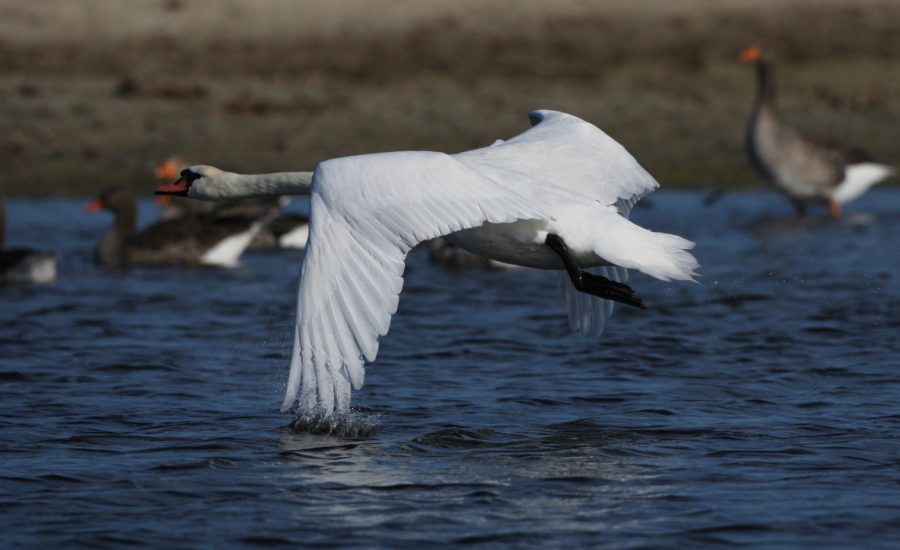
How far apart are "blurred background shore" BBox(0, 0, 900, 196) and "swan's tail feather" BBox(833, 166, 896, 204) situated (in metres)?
1.82

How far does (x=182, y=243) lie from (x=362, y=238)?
7809 millimetres

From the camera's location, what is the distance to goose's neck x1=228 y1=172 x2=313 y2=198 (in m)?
7.32

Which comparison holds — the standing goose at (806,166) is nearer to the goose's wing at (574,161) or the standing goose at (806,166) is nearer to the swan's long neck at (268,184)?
the goose's wing at (574,161)

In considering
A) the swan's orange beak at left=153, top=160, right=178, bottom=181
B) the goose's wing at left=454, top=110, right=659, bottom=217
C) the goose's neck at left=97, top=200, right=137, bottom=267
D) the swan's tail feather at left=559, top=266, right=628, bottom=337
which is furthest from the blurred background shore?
the goose's wing at left=454, top=110, right=659, bottom=217

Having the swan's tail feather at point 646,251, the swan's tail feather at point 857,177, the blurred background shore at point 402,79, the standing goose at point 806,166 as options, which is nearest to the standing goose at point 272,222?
the blurred background shore at point 402,79

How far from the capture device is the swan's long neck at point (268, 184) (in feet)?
24.0

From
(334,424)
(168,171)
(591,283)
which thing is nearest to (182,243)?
(168,171)

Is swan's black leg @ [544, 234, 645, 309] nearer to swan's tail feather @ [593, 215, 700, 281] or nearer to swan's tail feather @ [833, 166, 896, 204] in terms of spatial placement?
swan's tail feather @ [593, 215, 700, 281]

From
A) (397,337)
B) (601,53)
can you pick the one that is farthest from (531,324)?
(601,53)

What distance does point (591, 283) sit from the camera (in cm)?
718

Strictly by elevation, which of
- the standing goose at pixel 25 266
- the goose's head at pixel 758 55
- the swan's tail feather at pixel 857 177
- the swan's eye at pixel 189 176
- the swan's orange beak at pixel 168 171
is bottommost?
the standing goose at pixel 25 266

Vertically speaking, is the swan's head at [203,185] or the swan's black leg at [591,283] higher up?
the swan's head at [203,185]

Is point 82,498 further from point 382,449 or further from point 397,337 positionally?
point 397,337

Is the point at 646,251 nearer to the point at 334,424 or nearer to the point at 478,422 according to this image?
the point at 478,422
